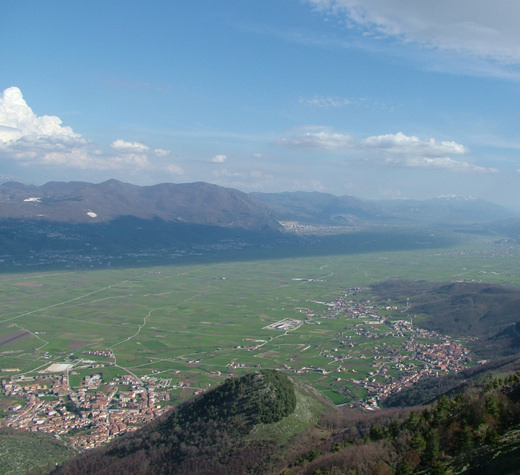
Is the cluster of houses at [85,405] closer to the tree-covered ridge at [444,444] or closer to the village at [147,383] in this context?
the village at [147,383]

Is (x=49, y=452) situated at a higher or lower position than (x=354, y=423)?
lower

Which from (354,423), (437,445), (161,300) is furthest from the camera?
(161,300)

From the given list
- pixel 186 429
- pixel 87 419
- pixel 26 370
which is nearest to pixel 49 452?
pixel 87 419

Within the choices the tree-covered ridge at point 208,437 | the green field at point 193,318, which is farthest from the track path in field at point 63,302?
the tree-covered ridge at point 208,437

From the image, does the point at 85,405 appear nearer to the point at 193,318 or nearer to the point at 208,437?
the point at 208,437

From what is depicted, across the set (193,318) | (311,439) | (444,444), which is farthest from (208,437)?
(193,318)

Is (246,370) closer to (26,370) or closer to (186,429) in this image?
(186,429)
